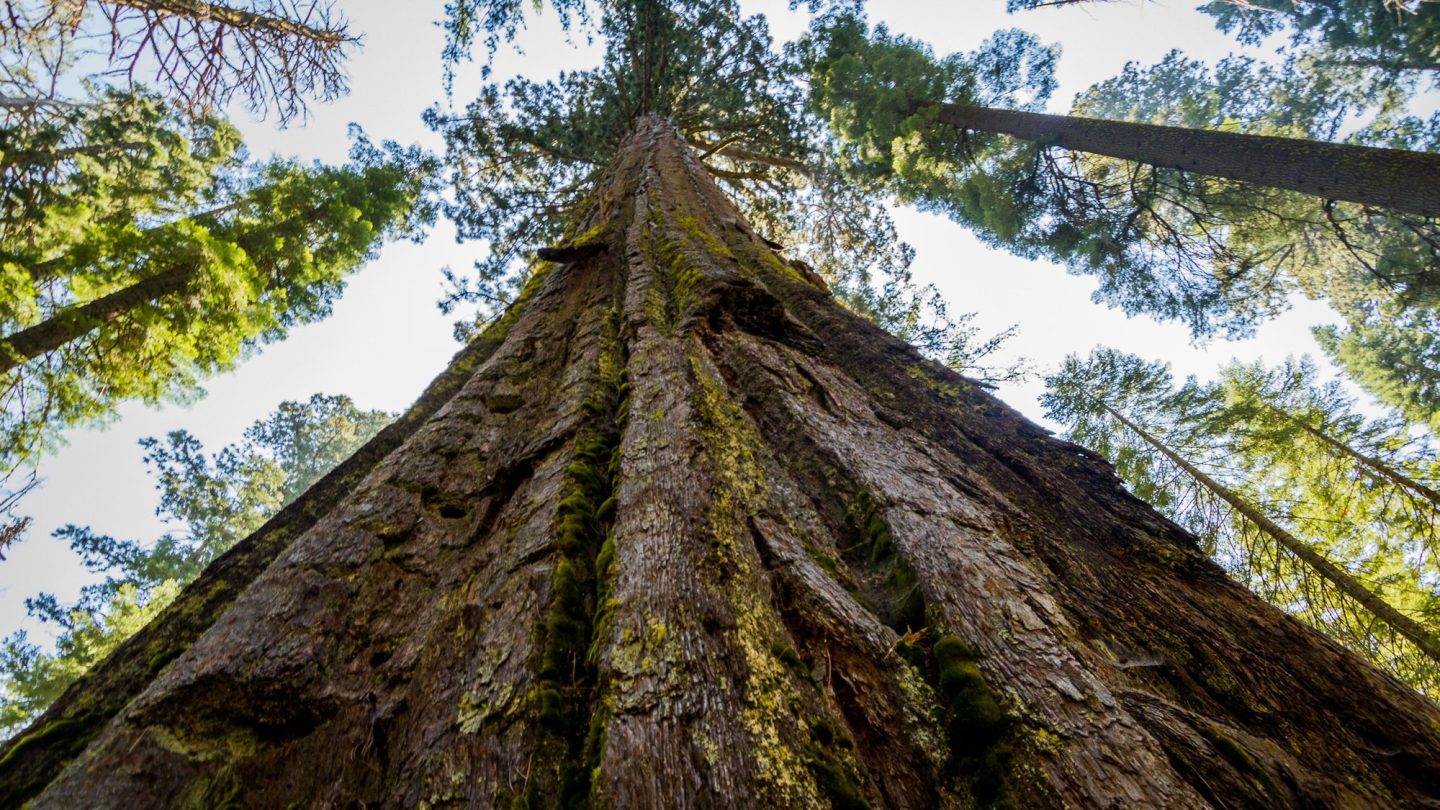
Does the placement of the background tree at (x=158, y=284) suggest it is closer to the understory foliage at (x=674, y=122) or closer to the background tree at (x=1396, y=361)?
the understory foliage at (x=674, y=122)

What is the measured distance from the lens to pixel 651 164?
21.4 feet

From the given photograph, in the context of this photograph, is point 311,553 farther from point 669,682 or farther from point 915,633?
point 915,633

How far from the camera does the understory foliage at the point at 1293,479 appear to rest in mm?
6113

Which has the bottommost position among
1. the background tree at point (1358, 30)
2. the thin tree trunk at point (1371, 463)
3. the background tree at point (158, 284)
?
the thin tree trunk at point (1371, 463)

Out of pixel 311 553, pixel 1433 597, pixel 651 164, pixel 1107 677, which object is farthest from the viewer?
pixel 651 164

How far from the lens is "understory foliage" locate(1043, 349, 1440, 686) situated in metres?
6.11

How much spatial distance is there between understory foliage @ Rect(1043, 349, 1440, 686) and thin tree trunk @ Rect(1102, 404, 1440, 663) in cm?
15

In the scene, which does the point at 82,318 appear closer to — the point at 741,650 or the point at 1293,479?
the point at 741,650

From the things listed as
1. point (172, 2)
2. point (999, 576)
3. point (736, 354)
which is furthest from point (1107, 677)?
point (172, 2)

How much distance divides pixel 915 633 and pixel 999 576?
0.30 meters

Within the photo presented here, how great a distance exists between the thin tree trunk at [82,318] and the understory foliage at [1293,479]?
486 inches

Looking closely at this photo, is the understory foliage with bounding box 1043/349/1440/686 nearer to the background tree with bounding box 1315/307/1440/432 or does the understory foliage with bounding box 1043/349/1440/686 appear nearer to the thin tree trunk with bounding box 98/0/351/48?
the background tree with bounding box 1315/307/1440/432

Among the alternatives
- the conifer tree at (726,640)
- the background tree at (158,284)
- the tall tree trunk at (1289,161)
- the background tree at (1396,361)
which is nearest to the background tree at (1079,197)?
the tall tree trunk at (1289,161)

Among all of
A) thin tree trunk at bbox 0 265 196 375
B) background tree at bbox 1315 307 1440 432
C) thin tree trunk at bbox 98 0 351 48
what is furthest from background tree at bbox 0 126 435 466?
background tree at bbox 1315 307 1440 432
